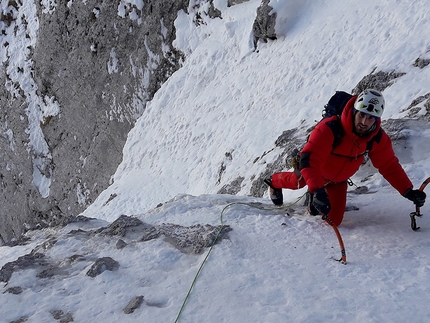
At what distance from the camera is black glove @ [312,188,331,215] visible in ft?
16.0

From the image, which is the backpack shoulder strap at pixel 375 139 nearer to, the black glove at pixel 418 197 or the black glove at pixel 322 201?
the black glove at pixel 418 197

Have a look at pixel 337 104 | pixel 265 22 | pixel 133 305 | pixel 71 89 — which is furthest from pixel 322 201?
pixel 71 89

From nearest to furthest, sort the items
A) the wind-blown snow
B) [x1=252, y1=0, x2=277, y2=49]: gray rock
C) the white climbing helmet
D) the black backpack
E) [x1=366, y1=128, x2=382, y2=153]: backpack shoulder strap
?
the wind-blown snow
the white climbing helmet
[x1=366, y1=128, x2=382, y2=153]: backpack shoulder strap
the black backpack
[x1=252, y1=0, x2=277, y2=49]: gray rock

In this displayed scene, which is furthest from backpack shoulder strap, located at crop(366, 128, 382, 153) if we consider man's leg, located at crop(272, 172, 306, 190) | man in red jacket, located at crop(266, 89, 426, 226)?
man's leg, located at crop(272, 172, 306, 190)

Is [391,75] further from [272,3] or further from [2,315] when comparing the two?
[2,315]

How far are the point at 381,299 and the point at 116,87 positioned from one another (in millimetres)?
21882

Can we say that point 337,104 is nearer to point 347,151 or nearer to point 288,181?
point 347,151

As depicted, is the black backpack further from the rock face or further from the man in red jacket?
the rock face

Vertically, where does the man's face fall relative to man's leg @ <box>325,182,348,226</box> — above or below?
above

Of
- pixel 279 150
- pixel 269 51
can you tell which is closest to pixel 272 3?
pixel 269 51

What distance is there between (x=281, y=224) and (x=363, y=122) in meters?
1.61

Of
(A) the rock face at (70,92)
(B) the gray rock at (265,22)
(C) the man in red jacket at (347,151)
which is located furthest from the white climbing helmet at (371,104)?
(A) the rock face at (70,92)

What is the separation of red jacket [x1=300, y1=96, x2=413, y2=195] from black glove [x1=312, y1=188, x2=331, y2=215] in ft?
0.23

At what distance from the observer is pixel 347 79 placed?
11.9 meters
